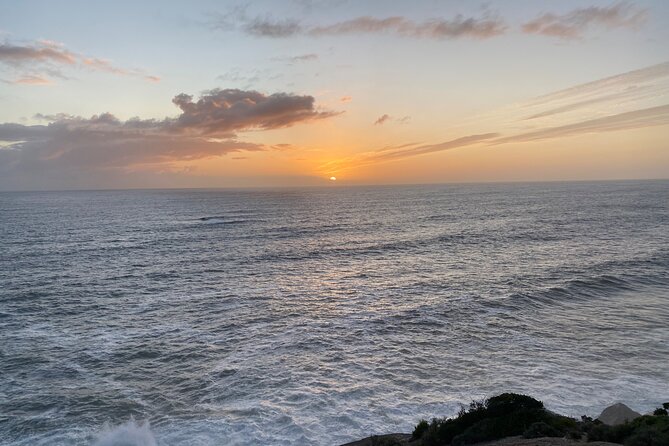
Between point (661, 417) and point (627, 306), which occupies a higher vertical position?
point (661, 417)

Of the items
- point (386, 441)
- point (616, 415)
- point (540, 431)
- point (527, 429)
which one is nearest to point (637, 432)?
point (540, 431)

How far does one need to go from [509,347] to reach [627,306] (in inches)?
656

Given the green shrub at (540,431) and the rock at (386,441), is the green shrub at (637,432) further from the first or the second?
the rock at (386,441)

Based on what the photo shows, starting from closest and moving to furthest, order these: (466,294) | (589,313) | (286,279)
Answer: (589,313) < (466,294) < (286,279)

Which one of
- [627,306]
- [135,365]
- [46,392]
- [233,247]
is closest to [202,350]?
[135,365]

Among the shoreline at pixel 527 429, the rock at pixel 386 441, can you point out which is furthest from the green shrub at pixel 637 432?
the rock at pixel 386 441

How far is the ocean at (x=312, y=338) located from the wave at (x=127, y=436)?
9cm

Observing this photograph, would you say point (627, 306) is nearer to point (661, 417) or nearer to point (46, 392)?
point (661, 417)

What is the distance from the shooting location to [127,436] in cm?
2091

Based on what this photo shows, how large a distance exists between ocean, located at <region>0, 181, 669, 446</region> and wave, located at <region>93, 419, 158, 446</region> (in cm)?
9

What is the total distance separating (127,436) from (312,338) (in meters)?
15.8

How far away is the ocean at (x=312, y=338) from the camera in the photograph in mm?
23000

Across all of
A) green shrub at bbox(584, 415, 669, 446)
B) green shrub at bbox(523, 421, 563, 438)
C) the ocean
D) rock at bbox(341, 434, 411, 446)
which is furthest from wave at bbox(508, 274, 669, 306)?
rock at bbox(341, 434, 411, 446)

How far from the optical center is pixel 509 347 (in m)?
31.5
